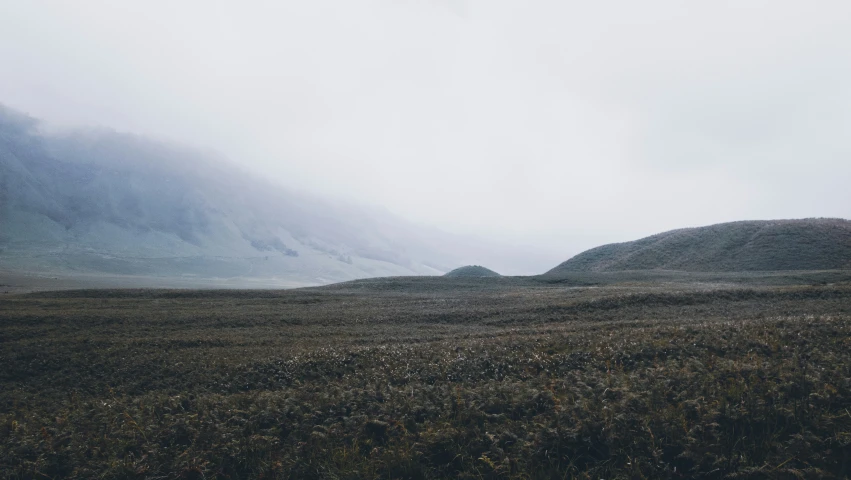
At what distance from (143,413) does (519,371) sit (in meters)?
12.4

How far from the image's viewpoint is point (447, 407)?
36.0ft

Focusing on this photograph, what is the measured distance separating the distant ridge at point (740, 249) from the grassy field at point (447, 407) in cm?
6693

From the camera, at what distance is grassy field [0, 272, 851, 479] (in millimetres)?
8156

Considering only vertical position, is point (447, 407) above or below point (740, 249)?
below

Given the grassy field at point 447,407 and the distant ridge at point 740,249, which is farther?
the distant ridge at point 740,249

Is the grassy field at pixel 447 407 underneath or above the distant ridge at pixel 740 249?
underneath

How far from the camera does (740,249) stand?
88000 millimetres

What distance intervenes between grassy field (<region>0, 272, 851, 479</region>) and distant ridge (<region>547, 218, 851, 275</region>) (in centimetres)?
6693

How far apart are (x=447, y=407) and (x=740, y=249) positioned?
101 metres

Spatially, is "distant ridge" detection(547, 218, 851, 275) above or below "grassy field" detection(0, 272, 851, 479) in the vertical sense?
above

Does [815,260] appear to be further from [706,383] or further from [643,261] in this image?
[706,383]

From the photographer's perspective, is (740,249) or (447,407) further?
(740,249)

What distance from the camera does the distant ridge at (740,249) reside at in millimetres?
77812

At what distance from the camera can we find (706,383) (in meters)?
10.6
